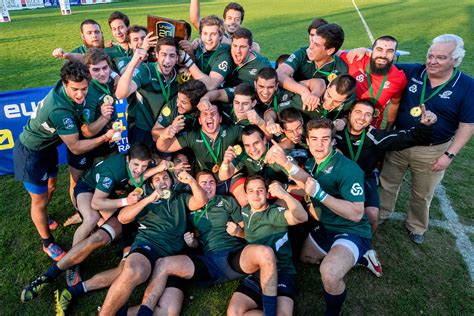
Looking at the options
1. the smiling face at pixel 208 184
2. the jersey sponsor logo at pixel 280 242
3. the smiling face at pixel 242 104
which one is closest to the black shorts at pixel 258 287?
the jersey sponsor logo at pixel 280 242

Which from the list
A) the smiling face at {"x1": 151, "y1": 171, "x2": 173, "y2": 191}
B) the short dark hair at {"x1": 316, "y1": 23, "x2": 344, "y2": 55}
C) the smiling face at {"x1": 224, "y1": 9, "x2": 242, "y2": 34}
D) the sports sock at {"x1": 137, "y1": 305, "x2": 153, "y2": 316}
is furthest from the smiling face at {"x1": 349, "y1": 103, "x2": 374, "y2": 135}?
the sports sock at {"x1": 137, "y1": 305, "x2": 153, "y2": 316}

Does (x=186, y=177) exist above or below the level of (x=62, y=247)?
above

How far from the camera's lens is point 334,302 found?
3.62m

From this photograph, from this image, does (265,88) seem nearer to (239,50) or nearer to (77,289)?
(239,50)

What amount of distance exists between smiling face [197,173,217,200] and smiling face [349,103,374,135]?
191cm

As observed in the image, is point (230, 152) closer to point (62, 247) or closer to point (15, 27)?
point (62, 247)

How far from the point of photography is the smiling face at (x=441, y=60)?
4.34 meters

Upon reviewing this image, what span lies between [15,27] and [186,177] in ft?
71.7

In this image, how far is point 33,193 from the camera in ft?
14.6

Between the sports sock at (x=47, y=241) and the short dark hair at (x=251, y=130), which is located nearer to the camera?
the short dark hair at (x=251, y=130)

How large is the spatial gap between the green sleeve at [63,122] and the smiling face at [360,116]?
3391 mm

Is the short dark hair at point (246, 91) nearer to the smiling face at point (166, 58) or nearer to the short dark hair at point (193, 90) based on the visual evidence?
the short dark hair at point (193, 90)

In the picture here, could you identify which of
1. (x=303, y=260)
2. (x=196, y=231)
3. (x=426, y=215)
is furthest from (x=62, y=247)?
(x=426, y=215)

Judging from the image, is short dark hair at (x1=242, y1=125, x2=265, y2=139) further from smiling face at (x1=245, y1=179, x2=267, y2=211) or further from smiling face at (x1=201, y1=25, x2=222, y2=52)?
smiling face at (x1=201, y1=25, x2=222, y2=52)
